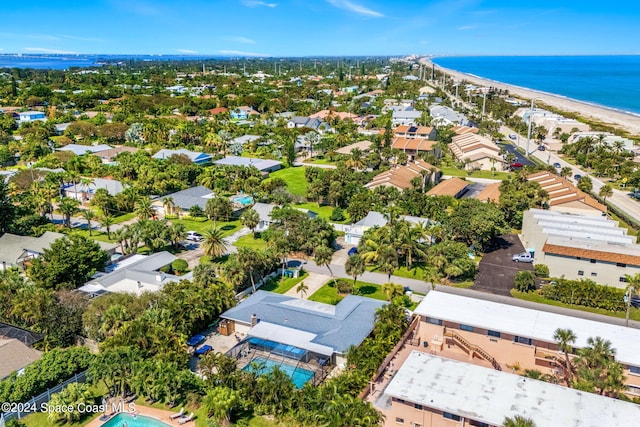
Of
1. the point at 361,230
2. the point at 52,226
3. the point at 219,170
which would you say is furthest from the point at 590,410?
the point at 219,170

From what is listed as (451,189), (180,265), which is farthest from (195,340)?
(451,189)

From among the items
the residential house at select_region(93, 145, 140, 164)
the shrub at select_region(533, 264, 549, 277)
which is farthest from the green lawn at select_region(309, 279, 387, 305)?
the residential house at select_region(93, 145, 140, 164)

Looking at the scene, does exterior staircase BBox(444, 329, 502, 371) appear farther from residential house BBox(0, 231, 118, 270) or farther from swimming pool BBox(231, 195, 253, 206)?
swimming pool BBox(231, 195, 253, 206)

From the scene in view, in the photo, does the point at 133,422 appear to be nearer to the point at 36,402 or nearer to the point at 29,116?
the point at 36,402

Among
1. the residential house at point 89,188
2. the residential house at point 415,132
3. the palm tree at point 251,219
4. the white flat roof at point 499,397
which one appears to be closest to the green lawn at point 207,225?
the palm tree at point 251,219

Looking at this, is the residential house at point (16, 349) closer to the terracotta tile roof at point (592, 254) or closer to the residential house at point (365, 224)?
the residential house at point (365, 224)

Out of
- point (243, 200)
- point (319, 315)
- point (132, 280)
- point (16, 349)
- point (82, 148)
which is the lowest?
point (132, 280)
